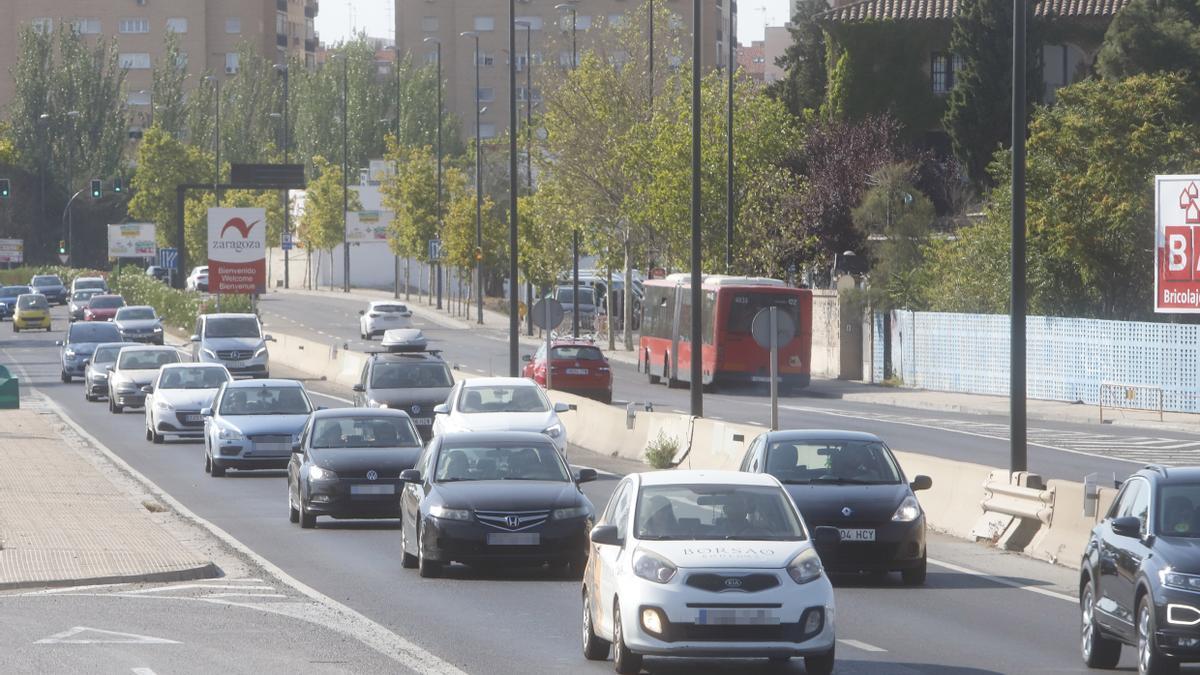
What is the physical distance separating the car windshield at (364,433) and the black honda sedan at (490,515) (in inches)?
205

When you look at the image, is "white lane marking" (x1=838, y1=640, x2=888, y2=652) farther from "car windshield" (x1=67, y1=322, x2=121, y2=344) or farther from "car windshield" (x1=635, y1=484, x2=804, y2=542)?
"car windshield" (x1=67, y1=322, x2=121, y2=344)

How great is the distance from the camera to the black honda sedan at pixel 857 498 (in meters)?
18.6

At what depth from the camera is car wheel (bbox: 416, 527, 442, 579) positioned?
18.9 meters

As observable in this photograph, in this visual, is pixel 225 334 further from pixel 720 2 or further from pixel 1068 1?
pixel 720 2

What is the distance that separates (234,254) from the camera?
7450cm

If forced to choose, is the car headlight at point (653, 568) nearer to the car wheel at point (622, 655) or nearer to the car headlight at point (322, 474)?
the car wheel at point (622, 655)

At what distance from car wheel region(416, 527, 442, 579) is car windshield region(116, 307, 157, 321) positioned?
5180 centimetres

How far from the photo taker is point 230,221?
245ft

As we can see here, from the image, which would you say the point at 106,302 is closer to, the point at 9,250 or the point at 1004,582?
the point at 9,250

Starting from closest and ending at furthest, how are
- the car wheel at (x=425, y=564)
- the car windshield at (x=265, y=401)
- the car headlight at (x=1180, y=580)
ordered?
the car headlight at (x=1180, y=580), the car wheel at (x=425, y=564), the car windshield at (x=265, y=401)

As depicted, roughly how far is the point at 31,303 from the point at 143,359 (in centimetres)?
4602

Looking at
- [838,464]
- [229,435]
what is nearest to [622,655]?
[838,464]

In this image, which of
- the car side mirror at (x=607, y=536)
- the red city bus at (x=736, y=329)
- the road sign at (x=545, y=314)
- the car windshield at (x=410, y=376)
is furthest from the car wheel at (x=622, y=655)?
the red city bus at (x=736, y=329)

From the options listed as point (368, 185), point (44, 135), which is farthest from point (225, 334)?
point (44, 135)
